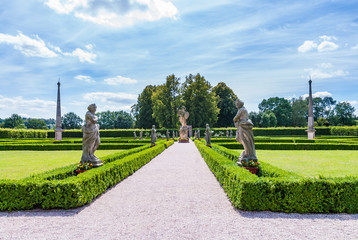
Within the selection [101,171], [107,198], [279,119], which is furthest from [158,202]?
[279,119]

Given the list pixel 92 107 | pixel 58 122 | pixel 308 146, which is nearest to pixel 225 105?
pixel 58 122

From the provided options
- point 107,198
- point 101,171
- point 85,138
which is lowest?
point 107,198

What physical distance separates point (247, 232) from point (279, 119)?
7172 centimetres

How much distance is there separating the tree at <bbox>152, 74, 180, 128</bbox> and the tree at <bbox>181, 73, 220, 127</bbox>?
214 centimetres

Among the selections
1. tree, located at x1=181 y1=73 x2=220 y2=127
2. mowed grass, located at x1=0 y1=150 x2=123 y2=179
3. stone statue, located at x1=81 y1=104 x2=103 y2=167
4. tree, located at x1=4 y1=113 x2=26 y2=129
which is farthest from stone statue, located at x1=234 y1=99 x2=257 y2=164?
tree, located at x1=4 y1=113 x2=26 y2=129

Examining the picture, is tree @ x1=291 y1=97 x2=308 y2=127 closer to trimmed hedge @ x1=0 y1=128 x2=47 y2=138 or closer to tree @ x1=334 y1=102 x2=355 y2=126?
tree @ x1=334 y1=102 x2=355 y2=126

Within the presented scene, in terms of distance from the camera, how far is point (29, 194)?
5.40 metres

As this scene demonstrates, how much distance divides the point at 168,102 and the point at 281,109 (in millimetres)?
39622

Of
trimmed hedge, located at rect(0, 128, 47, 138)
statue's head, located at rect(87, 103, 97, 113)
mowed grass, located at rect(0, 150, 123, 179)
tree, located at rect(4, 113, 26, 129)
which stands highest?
tree, located at rect(4, 113, 26, 129)

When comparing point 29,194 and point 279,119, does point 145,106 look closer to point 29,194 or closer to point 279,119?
point 279,119

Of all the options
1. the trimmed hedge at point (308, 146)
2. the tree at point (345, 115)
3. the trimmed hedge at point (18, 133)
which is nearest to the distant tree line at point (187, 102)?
the trimmed hedge at point (18, 133)

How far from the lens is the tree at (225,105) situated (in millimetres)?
52750

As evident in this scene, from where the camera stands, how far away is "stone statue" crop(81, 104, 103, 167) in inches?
314

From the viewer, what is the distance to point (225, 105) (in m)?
52.7
